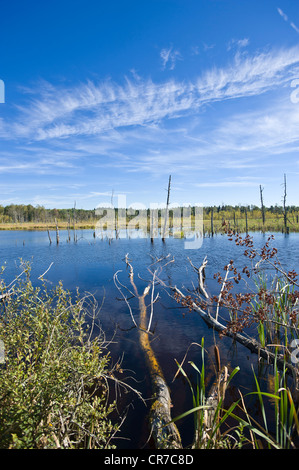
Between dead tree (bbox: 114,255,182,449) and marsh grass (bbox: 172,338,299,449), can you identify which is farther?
dead tree (bbox: 114,255,182,449)

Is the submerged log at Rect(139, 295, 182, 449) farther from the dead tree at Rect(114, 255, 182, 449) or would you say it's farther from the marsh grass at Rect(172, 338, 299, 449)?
the marsh grass at Rect(172, 338, 299, 449)

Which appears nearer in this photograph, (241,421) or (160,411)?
(241,421)

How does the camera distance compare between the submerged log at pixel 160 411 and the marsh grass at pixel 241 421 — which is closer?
the marsh grass at pixel 241 421

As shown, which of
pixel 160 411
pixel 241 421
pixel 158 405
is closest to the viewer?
pixel 241 421

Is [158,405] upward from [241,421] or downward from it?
downward

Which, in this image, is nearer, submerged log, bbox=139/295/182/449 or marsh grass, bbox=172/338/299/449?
marsh grass, bbox=172/338/299/449

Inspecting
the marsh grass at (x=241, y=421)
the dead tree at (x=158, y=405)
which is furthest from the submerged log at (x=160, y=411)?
the marsh grass at (x=241, y=421)

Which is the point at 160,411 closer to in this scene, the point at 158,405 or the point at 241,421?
the point at 158,405

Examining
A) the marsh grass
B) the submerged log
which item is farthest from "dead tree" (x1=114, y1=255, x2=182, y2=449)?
the marsh grass

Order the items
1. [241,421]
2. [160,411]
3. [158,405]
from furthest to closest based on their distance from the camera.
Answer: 1. [158,405]
2. [160,411]
3. [241,421]

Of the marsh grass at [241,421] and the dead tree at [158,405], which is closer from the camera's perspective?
the marsh grass at [241,421]

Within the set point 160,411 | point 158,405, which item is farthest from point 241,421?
point 158,405

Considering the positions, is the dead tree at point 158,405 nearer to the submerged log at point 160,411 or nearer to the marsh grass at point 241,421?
the submerged log at point 160,411
